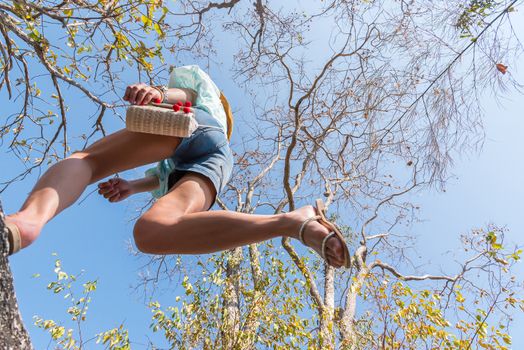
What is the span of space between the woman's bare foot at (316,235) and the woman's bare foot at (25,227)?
0.81 meters

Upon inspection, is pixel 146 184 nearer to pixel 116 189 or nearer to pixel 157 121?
pixel 116 189

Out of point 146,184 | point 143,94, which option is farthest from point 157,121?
point 146,184

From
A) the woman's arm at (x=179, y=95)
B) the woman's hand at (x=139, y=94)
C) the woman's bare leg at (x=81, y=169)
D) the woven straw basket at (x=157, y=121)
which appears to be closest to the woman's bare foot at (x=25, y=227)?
the woman's bare leg at (x=81, y=169)

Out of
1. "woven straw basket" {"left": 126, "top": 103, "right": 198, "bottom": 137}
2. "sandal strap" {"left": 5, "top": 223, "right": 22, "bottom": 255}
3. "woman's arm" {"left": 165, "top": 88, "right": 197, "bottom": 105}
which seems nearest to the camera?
"sandal strap" {"left": 5, "top": 223, "right": 22, "bottom": 255}

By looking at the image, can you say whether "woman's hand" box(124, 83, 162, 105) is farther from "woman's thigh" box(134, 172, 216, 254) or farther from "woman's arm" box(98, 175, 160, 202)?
"woman's arm" box(98, 175, 160, 202)

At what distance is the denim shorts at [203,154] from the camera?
1829 millimetres

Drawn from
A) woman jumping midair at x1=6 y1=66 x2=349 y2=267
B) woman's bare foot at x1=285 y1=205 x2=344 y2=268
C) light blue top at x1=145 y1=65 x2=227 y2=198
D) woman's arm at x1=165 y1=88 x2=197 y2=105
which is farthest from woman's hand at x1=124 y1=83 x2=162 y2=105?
woman's bare foot at x1=285 y1=205 x2=344 y2=268

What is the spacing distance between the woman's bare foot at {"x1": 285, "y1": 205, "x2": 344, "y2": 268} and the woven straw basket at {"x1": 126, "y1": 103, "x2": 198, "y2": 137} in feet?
1.78

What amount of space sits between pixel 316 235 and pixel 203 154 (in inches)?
27.8

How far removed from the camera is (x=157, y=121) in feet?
5.46

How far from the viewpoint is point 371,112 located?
525 cm

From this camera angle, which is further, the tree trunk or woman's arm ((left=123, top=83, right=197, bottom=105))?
woman's arm ((left=123, top=83, right=197, bottom=105))

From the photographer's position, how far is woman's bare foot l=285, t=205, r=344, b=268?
1346mm

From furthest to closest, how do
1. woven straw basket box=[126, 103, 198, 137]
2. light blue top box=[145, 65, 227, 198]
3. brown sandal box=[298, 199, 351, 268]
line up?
light blue top box=[145, 65, 227, 198]
woven straw basket box=[126, 103, 198, 137]
brown sandal box=[298, 199, 351, 268]
